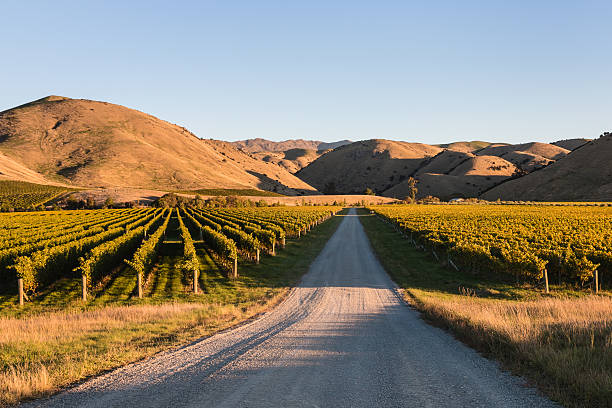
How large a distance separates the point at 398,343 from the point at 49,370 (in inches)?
336

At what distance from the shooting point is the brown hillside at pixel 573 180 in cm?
12888

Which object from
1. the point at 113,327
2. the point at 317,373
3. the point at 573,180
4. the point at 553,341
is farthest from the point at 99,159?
the point at 573,180

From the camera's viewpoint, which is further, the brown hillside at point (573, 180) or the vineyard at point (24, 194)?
the brown hillside at point (573, 180)

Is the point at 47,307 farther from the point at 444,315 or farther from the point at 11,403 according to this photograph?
the point at 444,315

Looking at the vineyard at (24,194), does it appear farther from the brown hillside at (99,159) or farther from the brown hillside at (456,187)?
the brown hillside at (456,187)

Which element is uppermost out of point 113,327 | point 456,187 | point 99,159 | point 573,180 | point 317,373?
point 99,159

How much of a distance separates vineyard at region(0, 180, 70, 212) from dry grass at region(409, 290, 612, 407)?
127 m

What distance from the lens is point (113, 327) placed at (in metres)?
12.9

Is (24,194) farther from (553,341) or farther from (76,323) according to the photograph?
(553,341)

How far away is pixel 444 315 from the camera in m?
12.9

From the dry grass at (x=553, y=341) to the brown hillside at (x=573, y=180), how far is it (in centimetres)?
13499

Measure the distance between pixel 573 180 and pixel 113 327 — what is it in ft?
532

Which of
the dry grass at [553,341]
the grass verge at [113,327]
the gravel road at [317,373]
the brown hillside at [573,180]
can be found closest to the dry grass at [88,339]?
the grass verge at [113,327]

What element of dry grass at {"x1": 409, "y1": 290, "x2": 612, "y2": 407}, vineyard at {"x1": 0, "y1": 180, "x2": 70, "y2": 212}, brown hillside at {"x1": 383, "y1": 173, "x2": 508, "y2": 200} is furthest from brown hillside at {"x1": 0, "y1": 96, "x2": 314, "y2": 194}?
dry grass at {"x1": 409, "y1": 290, "x2": 612, "y2": 407}
